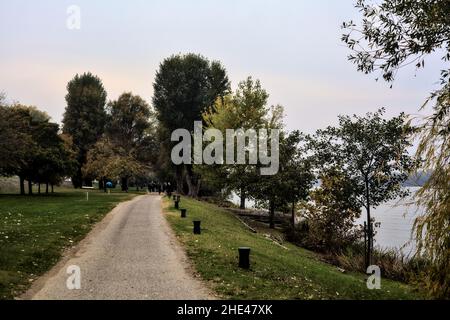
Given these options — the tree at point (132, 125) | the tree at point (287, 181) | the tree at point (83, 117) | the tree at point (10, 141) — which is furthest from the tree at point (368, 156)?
the tree at point (83, 117)

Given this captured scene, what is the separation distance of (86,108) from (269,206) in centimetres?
4461

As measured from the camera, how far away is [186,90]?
5559 cm

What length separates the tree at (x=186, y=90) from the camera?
182ft

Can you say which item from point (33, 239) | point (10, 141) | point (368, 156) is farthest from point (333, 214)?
point (10, 141)

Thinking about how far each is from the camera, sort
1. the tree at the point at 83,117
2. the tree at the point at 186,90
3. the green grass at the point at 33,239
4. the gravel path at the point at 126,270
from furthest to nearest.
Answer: the tree at the point at 83,117 → the tree at the point at 186,90 → the green grass at the point at 33,239 → the gravel path at the point at 126,270

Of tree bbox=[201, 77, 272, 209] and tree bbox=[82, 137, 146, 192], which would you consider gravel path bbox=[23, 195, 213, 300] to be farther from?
tree bbox=[82, 137, 146, 192]

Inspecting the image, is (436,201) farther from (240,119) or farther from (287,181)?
(240,119)

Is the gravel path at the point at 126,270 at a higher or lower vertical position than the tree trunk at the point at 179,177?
lower

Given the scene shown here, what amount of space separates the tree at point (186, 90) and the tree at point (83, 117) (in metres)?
18.4

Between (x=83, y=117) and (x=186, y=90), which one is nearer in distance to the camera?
(x=186, y=90)

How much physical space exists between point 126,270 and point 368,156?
1665 centimetres

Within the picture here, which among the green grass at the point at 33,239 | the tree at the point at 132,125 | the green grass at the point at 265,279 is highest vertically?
the tree at the point at 132,125

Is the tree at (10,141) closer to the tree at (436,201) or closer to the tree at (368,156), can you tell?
the tree at (368,156)

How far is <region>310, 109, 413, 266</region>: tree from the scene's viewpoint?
23688mm
